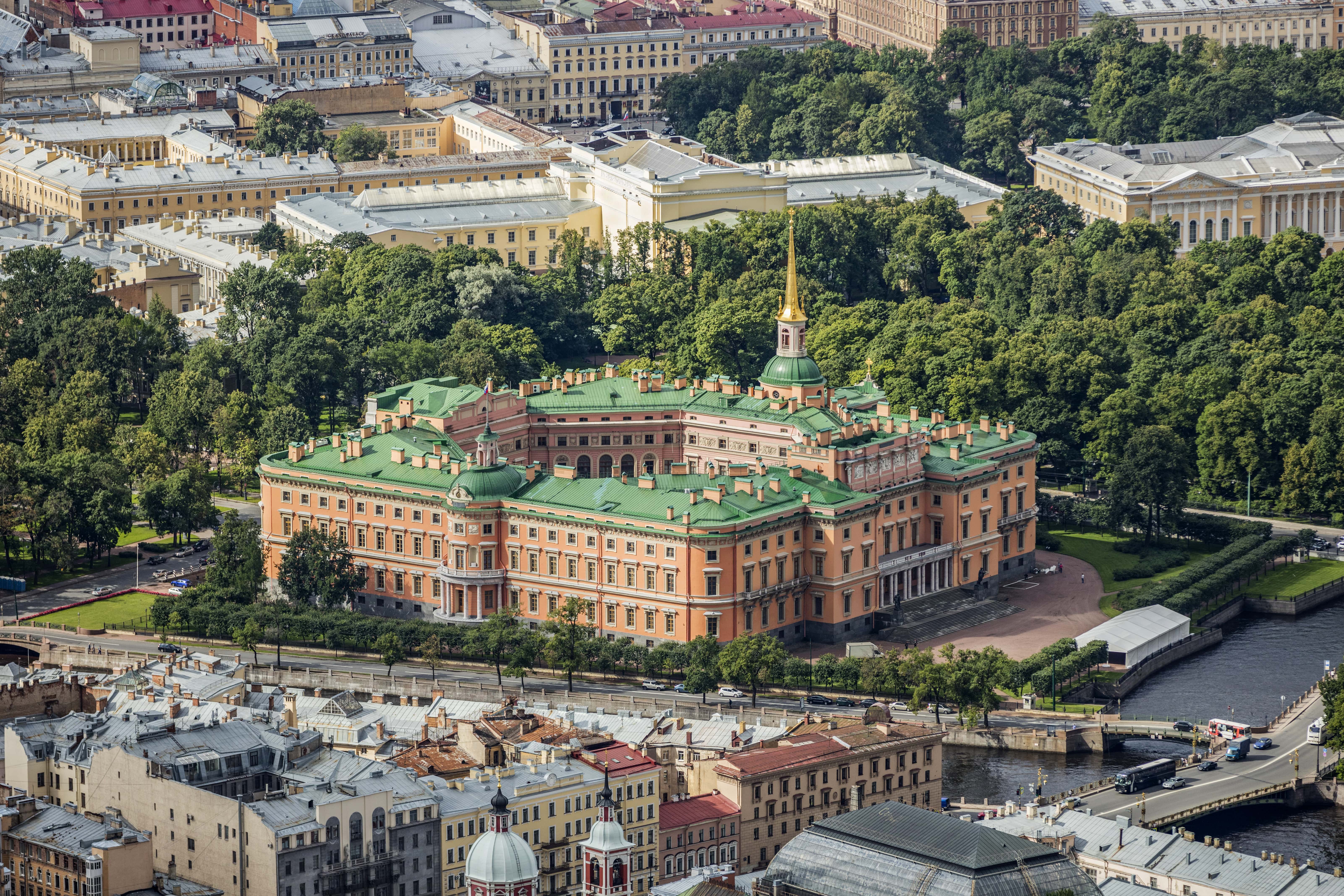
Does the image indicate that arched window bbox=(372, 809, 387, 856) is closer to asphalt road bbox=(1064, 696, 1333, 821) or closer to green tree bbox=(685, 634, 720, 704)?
asphalt road bbox=(1064, 696, 1333, 821)

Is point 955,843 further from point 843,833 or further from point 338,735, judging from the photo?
point 338,735

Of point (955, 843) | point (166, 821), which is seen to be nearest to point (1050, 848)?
point (955, 843)

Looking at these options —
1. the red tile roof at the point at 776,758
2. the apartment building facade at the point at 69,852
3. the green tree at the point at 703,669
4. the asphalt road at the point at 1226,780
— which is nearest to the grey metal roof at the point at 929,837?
the red tile roof at the point at 776,758

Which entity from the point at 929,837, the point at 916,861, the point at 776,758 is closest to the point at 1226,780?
the point at 776,758

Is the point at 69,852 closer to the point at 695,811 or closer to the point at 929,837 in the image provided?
the point at 695,811

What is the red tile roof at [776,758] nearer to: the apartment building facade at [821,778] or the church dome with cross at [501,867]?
the apartment building facade at [821,778]
